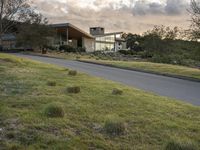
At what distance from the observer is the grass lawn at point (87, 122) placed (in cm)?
574

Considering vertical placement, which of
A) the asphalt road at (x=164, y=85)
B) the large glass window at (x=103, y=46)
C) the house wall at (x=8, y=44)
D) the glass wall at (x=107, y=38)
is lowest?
the asphalt road at (x=164, y=85)

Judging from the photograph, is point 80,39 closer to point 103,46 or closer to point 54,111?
point 103,46

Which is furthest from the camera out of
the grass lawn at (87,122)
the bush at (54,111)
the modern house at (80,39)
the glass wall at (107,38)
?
the glass wall at (107,38)

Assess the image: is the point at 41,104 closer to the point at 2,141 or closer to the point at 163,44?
the point at 2,141

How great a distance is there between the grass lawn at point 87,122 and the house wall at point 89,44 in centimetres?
6483

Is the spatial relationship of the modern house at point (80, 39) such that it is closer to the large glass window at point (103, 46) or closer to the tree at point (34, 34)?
the large glass window at point (103, 46)

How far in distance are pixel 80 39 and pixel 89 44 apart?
10.3ft

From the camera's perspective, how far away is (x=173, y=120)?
25.7 ft

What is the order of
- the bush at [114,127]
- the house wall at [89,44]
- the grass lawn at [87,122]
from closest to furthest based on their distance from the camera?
the grass lawn at [87,122], the bush at [114,127], the house wall at [89,44]

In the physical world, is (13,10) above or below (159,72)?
above

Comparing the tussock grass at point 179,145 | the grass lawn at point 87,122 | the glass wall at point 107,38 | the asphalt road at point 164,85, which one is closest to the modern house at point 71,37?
the glass wall at point 107,38

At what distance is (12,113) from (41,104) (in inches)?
46.2

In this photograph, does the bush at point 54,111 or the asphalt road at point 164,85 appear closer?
the bush at point 54,111

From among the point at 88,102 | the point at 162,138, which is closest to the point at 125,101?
the point at 88,102
